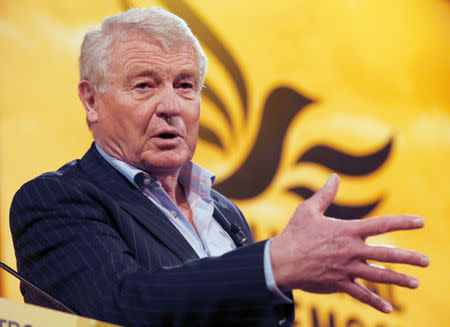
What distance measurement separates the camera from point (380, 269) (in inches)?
33.5

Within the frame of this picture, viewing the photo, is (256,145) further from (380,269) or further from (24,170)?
(380,269)

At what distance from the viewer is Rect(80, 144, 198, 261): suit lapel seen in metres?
1.21

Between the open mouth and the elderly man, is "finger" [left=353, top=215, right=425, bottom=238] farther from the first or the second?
the open mouth

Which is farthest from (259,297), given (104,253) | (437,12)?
(437,12)

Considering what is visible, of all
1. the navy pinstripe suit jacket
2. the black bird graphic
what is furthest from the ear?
the black bird graphic

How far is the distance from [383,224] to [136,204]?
1.98 ft

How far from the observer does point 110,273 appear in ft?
3.31

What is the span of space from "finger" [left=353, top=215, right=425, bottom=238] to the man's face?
2.15 ft

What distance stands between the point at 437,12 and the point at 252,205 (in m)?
1.52

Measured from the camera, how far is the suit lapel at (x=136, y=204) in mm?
1206

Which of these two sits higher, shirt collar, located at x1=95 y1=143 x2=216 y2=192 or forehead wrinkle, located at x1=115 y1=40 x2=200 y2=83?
forehead wrinkle, located at x1=115 y1=40 x2=200 y2=83

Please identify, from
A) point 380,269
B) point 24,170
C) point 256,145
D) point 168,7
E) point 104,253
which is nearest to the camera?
point 380,269

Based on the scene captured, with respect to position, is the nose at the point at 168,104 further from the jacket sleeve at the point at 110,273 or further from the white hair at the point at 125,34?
the jacket sleeve at the point at 110,273

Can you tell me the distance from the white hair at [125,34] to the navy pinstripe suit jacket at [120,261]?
0.71ft
